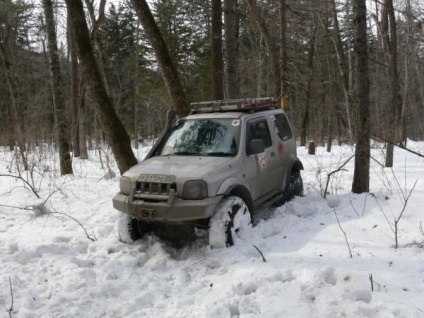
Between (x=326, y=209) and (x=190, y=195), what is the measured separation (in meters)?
2.76

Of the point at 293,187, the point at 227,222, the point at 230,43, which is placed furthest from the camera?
the point at 230,43

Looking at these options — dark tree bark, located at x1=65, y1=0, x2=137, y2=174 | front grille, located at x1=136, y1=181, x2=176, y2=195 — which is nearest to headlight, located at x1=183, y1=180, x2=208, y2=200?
front grille, located at x1=136, y1=181, x2=176, y2=195

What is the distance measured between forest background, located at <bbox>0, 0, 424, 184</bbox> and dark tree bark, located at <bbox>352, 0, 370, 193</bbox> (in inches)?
1.4

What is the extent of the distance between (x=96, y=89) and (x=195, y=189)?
461 cm

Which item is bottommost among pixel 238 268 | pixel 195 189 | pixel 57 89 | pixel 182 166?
pixel 238 268

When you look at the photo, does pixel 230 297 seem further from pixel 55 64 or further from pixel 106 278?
pixel 55 64

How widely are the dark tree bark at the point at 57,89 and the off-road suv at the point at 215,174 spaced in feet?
20.8

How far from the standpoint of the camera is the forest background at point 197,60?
9602 mm

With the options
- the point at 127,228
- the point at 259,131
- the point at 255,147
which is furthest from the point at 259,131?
the point at 127,228

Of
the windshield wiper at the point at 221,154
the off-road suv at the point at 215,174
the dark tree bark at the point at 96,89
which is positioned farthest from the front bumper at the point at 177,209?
the dark tree bark at the point at 96,89

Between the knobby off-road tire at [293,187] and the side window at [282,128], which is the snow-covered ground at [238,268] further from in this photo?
the side window at [282,128]

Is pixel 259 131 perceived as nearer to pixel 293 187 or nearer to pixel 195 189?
pixel 293 187

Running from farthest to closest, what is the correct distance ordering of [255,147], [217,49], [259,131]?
1. [217,49]
2. [259,131]
3. [255,147]

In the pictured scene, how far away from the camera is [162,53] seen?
9.94 meters
